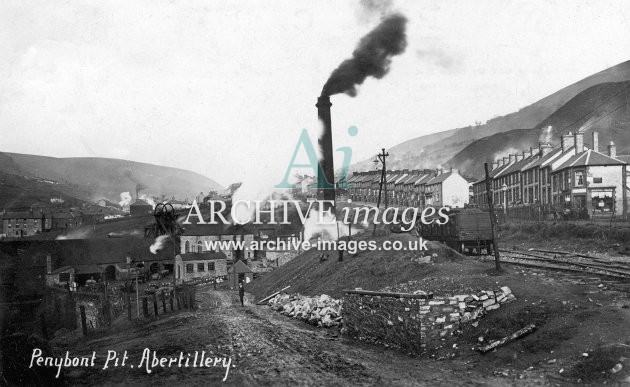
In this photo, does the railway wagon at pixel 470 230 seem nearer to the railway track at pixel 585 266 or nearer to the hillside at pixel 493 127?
the railway track at pixel 585 266

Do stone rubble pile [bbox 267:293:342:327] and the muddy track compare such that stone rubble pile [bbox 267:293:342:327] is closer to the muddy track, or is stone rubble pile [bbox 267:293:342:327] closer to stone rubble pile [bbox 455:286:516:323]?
the muddy track

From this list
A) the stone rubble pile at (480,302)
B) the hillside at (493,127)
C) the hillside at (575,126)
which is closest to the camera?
the stone rubble pile at (480,302)

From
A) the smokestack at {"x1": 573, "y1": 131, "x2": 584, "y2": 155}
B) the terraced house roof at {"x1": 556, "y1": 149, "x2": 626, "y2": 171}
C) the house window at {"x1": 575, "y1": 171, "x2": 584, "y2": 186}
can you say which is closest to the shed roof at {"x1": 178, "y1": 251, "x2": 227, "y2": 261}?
the terraced house roof at {"x1": 556, "y1": 149, "x2": 626, "y2": 171}

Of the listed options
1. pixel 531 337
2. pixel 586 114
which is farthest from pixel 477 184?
pixel 586 114

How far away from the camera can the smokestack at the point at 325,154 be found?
2992 centimetres

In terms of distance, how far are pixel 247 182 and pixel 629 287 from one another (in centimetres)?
3429

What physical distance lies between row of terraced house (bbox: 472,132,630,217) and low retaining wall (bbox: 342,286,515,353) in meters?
25.1

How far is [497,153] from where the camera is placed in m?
120

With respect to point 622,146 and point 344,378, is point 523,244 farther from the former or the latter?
point 622,146

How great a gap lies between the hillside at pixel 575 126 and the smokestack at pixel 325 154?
7916 centimetres

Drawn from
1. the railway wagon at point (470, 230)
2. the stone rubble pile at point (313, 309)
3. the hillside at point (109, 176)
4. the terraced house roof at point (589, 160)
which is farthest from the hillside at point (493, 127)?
the stone rubble pile at point (313, 309)

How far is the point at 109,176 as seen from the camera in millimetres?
144500

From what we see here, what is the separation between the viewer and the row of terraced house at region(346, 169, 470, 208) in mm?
54781

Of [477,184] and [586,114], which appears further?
[586,114]
